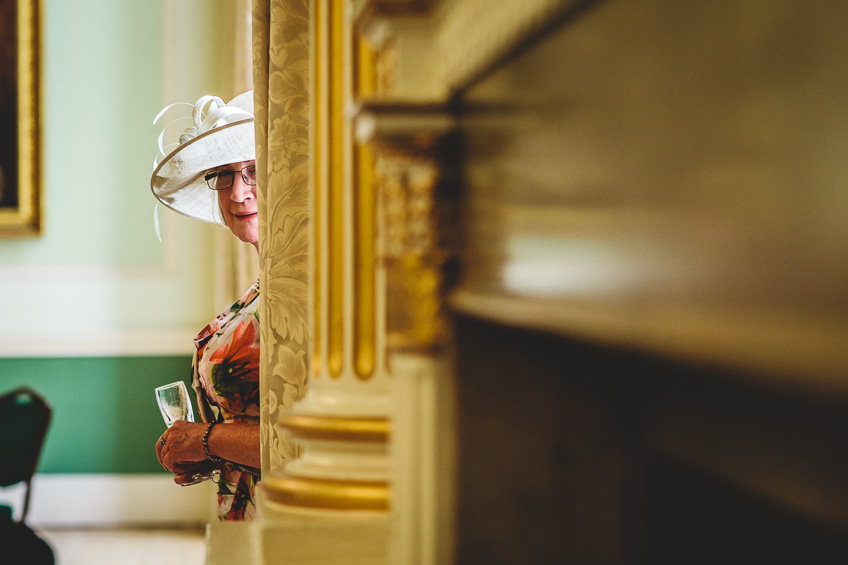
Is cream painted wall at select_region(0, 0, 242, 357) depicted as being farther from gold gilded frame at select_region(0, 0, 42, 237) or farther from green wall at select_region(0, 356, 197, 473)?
green wall at select_region(0, 356, 197, 473)

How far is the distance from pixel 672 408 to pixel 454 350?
8.5 inches

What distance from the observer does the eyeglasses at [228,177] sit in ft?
5.86

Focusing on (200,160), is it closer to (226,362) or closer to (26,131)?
(226,362)

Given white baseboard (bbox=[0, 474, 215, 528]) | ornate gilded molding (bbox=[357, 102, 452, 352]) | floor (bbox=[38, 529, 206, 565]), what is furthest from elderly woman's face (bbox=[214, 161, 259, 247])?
white baseboard (bbox=[0, 474, 215, 528])

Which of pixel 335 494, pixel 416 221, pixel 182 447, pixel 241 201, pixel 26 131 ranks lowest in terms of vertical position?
pixel 182 447

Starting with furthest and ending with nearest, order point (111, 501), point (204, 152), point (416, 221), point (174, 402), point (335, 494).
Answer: point (111, 501) → point (204, 152) → point (174, 402) → point (335, 494) → point (416, 221)

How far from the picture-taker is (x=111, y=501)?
11.1ft

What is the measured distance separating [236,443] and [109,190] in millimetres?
2394

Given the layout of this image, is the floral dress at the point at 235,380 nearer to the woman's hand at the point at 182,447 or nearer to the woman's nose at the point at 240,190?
the woman's hand at the point at 182,447

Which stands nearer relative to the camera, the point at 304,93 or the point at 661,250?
the point at 661,250

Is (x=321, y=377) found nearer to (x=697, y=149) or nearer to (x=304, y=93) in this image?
(x=304, y=93)

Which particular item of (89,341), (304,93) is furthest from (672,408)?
(89,341)

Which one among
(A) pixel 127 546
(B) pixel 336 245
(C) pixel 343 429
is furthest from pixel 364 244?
(A) pixel 127 546

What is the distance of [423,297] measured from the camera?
1.90 feet
